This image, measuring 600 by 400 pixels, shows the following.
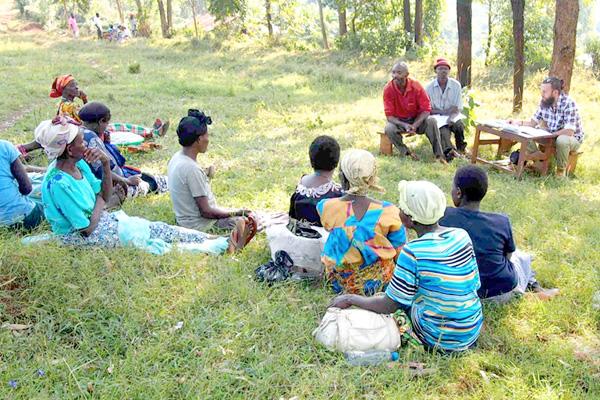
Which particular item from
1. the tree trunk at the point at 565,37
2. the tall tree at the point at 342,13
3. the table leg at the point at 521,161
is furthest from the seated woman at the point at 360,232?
the tall tree at the point at 342,13

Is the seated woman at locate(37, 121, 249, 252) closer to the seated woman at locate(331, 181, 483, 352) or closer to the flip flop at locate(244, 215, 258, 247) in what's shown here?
the flip flop at locate(244, 215, 258, 247)

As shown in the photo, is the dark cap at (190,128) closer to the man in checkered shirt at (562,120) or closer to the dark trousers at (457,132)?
the dark trousers at (457,132)

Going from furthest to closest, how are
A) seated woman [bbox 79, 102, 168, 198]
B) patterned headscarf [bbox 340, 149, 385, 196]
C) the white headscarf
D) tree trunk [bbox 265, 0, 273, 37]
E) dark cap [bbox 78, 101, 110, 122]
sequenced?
tree trunk [bbox 265, 0, 273, 37] < dark cap [bbox 78, 101, 110, 122] < seated woman [bbox 79, 102, 168, 198] < patterned headscarf [bbox 340, 149, 385, 196] < the white headscarf

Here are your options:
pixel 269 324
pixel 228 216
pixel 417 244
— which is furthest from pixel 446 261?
pixel 228 216

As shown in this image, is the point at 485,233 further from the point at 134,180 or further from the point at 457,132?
the point at 457,132

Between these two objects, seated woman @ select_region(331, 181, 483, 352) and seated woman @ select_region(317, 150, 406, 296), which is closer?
seated woman @ select_region(331, 181, 483, 352)

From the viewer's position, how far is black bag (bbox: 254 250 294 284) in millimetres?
3916

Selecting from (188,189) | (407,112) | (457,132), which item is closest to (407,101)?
(407,112)

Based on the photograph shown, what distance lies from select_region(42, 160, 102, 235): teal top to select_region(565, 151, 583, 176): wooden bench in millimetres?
5731

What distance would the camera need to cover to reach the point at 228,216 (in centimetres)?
475

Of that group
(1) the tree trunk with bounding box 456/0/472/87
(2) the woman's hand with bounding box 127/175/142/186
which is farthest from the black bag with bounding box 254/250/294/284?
(1) the tree trunk with bounding box 456/0/472/87

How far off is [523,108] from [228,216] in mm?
7636

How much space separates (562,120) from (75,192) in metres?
5.87

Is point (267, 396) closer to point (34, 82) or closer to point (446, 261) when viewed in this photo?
point (446, 261)
